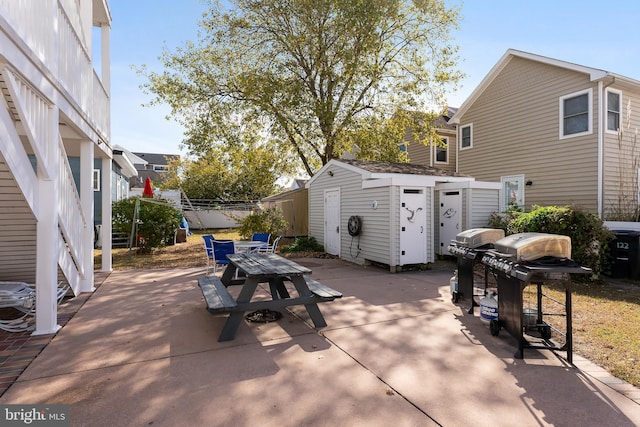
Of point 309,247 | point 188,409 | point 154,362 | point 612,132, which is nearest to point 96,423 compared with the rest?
point 188,409

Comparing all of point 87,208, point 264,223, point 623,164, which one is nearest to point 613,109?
point 623,164

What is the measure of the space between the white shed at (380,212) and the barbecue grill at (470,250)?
297 cm

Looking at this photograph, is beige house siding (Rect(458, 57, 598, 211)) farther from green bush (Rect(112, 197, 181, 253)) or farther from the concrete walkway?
green bush (Rect(112, 197, 181, 253))

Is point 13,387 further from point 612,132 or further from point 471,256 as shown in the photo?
point 612,132

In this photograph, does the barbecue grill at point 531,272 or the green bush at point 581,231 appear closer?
the barbecue grill at point 531,272

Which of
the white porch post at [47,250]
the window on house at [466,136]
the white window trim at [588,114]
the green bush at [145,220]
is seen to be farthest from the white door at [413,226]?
the green bush at [145,220]

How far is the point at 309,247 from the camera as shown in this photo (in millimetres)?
12164

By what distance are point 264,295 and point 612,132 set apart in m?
11.0

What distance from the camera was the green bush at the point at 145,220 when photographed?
1102 cm

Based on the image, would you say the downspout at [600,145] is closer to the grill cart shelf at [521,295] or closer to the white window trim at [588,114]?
the white window trim at [588,114]

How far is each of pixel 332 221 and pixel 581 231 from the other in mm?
6371

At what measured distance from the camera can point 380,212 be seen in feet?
28.6

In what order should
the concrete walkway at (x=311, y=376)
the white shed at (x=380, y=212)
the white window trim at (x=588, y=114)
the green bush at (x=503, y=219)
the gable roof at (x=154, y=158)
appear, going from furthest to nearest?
the gable roof at (x=154, y=158) → the white window trim at (x=588, y=114) → the green bush at (x=503, y=219) → the white shed at (x=380, y=212) → the concrete walkway at (x=311, y=376)

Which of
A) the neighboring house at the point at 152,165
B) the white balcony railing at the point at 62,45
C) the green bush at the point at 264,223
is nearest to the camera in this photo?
the white balcony railing at the point at 62,45
